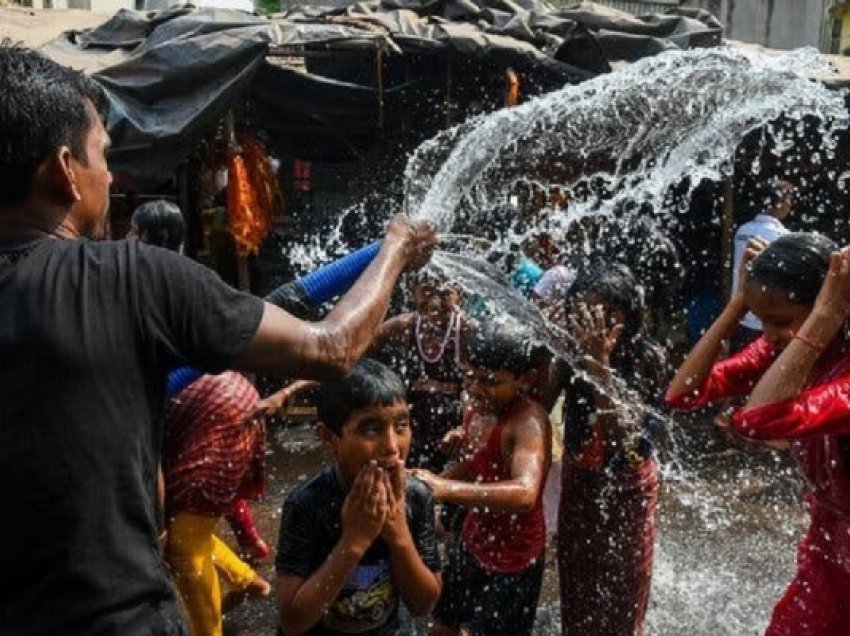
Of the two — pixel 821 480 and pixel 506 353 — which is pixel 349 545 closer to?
pixel 506 353

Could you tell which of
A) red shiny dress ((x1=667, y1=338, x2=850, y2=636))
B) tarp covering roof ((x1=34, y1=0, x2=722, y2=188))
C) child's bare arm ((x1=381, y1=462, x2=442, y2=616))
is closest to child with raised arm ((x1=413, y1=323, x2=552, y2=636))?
child's bare arm ((x1=381, y1=462, x2=442, y2=616))

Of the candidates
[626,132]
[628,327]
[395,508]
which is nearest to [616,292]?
[628,327]

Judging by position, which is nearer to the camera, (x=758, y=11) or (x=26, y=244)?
(x=26, y=244)

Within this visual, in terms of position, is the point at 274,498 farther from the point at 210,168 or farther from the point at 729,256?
the point at 729,256

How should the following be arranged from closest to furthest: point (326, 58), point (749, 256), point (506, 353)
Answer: point (749, 256) < point (506, 353) < point (326, 58)

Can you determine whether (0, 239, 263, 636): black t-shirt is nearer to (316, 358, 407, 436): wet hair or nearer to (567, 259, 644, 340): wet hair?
(316, 358, 407, 436): wet hair

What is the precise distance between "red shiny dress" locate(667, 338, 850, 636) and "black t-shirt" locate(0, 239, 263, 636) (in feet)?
4.91

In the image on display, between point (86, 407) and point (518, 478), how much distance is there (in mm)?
1671

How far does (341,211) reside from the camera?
25.9 feet

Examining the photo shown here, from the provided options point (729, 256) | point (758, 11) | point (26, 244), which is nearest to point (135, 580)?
point (26, 244)

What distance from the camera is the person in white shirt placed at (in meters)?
7.32

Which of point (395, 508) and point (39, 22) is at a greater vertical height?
point (39, 22)

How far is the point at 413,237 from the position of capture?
236 centimetres

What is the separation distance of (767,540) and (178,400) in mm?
3574
